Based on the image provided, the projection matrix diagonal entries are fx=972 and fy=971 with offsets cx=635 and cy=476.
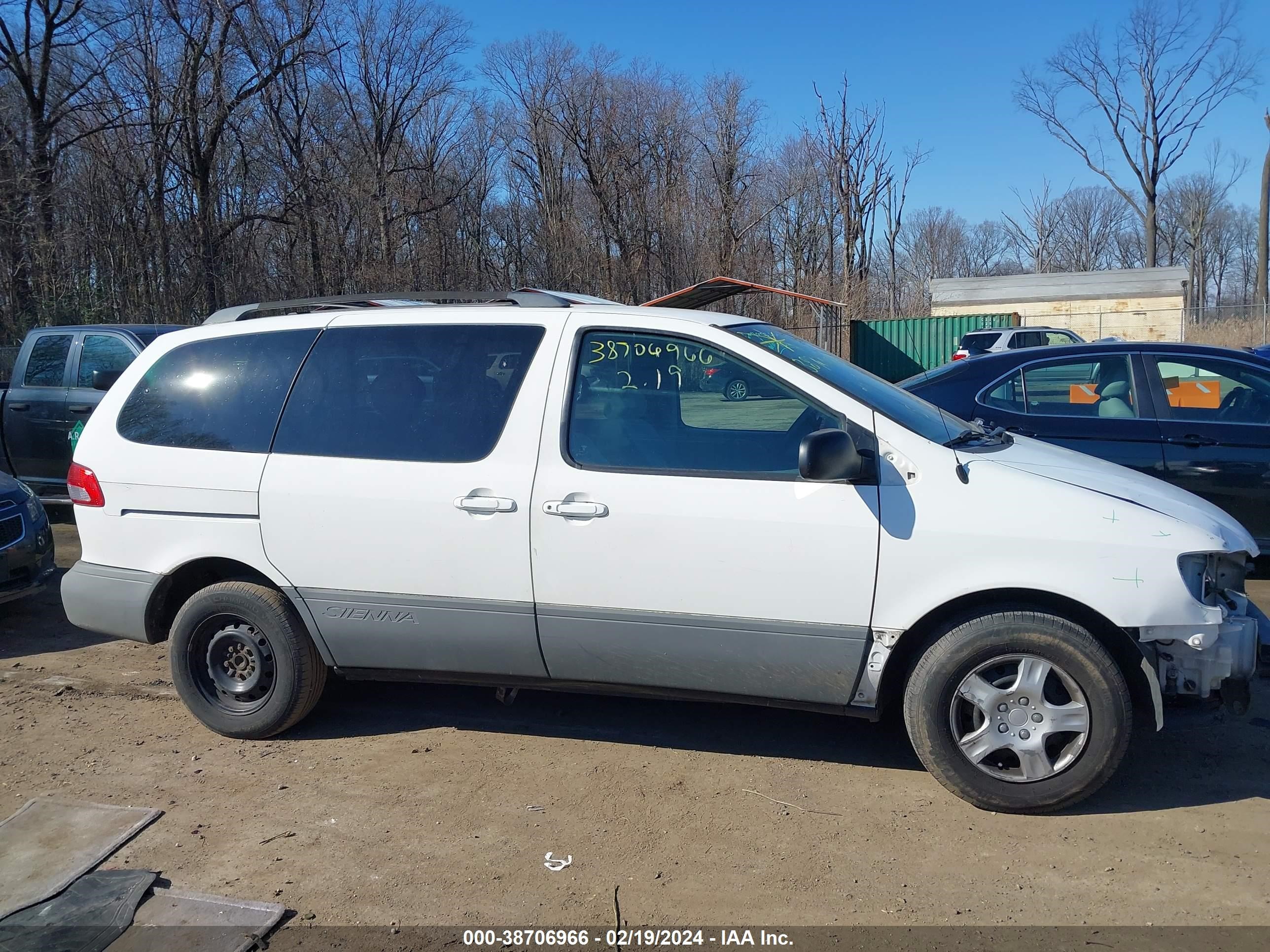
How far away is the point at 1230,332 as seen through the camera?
3459 cm

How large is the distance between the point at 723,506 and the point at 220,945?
2211 millimetres

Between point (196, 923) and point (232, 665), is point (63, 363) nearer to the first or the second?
point (232, 665)

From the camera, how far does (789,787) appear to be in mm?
3951

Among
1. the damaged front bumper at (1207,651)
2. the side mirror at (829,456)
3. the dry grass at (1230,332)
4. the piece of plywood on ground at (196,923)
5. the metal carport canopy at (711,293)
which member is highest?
the metal carport canopy at (711,293)

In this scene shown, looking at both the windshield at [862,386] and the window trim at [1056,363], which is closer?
the windshield at [862,386]

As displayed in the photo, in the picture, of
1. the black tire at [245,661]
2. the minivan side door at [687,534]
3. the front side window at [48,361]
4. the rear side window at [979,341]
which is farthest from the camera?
the rear side window at [979,341]

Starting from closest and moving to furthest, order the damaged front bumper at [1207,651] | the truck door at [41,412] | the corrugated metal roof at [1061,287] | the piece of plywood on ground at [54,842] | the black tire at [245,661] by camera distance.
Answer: the piece of plywood on ground at [54,842] → the damaged front bumper at [1207,651] → the black tire at [245,661] → the truck door at [41,412] → the corrugated metal roof at [1061,287]

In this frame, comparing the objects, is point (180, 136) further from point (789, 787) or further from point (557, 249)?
point (789, 787)

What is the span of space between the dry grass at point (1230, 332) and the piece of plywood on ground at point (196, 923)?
113 ft

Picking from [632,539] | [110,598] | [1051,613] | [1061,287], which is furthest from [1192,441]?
[1061,287]

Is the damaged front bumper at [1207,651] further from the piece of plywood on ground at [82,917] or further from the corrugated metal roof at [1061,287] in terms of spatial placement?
the corrugated metal roof at [1061,287]

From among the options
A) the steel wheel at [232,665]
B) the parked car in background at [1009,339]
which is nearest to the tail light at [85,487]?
the steel wheel at [232,665]

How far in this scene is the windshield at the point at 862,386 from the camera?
12.7 ft

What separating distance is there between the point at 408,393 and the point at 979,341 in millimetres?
23076
